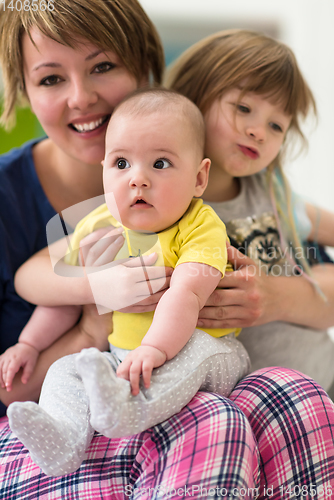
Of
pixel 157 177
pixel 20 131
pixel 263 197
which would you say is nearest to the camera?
pixel 157 177

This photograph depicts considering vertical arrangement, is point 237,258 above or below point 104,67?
below

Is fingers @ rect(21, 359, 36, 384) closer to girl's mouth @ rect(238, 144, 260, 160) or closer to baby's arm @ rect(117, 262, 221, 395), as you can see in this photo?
baby's arm @ rect(117, 262, 221, 395)

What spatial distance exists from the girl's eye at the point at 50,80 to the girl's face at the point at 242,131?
1.16ft

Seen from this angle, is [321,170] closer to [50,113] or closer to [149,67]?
[149,67]

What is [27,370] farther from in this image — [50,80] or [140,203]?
[50,80]

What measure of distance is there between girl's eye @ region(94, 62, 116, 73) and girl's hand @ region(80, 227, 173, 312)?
36 centimetres

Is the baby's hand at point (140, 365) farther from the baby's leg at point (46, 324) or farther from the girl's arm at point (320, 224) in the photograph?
the girl's arm at point (320, 224)

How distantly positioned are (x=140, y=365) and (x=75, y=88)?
60cm

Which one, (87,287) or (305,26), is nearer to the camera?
(87,287)

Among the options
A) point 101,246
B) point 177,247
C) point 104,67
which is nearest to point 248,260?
point 177,247

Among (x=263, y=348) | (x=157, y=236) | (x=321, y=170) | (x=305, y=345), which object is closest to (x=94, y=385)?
(x=157, y=236)

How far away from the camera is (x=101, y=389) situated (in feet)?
1.89

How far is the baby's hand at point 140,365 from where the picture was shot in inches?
24.0

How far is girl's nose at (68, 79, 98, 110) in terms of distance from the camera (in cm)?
88
